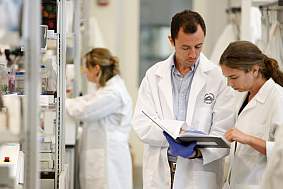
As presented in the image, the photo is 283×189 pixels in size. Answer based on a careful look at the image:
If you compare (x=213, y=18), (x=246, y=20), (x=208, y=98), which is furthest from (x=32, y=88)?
(x=213, y=18)

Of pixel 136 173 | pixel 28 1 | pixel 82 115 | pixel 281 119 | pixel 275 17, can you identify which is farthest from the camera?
pixel 136 173

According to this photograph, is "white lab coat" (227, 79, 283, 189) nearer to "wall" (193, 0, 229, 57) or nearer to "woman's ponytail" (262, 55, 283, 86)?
"woman's ponytail" (262, 55, 283, 86)

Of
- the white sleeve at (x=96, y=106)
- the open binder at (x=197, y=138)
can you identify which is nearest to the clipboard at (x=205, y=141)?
the open binder at (x=197, y=138)

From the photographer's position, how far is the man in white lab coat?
299cm

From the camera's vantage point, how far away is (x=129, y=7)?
6746 millimetres

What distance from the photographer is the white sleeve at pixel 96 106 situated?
176 inches

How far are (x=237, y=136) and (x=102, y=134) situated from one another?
199 cm

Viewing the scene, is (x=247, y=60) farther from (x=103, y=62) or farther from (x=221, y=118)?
(x=103, y=62)

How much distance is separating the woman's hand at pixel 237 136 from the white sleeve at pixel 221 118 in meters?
0.21

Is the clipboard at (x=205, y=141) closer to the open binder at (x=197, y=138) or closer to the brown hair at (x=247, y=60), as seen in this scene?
the open binder at (x=197, y=138)

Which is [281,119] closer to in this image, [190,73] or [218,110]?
[218,110]

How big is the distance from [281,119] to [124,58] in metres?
4.18

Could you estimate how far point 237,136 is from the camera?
269 centimetres

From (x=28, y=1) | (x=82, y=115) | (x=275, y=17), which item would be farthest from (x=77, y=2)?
(x=28, y=1)
